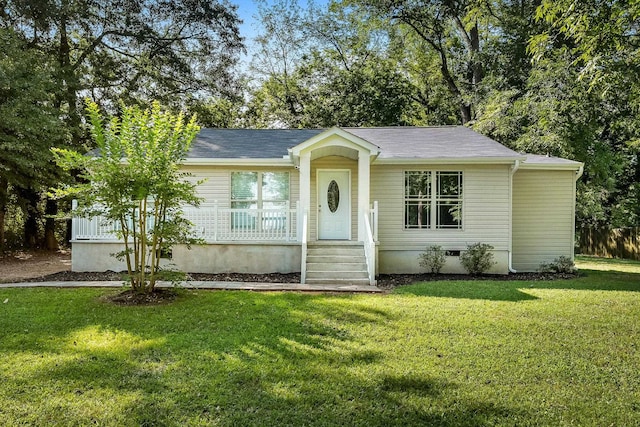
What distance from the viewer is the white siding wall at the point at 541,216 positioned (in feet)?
37.9

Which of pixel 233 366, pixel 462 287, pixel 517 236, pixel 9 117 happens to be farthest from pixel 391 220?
pixel 9 117

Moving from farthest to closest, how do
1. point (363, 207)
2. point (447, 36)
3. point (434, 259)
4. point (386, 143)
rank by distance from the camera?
point (447, 36)
point (386, 143)
point (434, 259)
point (363, 207)

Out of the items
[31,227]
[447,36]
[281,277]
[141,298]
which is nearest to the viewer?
[141,298]

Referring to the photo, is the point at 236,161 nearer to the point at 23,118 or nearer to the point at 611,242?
the point at 23,118

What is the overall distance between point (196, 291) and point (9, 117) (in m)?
8.77

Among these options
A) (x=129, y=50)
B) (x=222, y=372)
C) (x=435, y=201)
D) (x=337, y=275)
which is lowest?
(x=222, y=372)

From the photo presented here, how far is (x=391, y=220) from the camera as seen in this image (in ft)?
36.1

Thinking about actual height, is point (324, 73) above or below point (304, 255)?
above

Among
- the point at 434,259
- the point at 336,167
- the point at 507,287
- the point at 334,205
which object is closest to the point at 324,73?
the point at 336,167

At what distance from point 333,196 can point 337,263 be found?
2.58 meters

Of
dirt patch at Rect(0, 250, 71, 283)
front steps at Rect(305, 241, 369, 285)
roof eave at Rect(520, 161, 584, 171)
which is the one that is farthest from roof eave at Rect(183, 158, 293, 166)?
roof eave at Rect(520, 161, 584, 171)

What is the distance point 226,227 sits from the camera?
1041 cm

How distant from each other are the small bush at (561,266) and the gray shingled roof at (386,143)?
3321 mm

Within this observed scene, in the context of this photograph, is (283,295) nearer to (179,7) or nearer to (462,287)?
(462,287)
